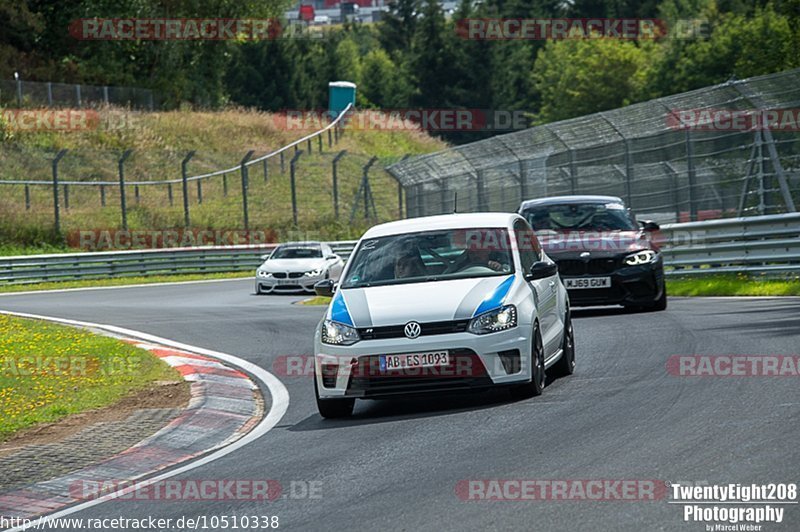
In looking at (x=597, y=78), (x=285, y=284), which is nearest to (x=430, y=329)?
(x=285, y=284)

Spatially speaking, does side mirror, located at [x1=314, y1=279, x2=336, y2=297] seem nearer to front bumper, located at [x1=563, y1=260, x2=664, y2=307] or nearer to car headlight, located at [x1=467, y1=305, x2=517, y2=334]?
car headlight, located at [x1=467, y1=305, x2=517, y2=334]

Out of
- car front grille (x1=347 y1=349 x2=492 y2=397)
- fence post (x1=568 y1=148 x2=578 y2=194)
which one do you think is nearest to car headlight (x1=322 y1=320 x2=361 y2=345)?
car front grille (x1=347 y1=349 x2=492 y2=397)

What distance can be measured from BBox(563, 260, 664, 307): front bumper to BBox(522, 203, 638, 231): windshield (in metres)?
0.90

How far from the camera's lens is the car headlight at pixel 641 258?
56.0 ft

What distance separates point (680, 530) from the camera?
233 inches

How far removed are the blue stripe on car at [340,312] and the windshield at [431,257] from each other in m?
0.38

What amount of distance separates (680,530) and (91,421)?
615 centimetres

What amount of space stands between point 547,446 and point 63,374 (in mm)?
7228

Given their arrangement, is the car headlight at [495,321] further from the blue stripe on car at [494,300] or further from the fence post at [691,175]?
the fence post at [691,175]

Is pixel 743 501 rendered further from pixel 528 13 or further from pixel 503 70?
pixel 528 13

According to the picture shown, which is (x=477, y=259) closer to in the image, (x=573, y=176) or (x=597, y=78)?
(x=573, y=176)

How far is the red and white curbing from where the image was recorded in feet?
25.9

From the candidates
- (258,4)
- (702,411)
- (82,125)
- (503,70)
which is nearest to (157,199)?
(82,125)

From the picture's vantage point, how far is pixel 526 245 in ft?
38.4
